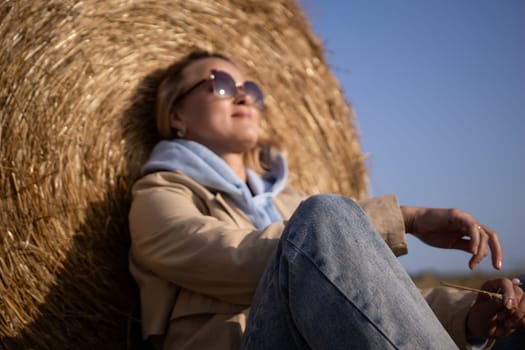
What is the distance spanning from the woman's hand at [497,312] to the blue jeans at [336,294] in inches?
11.3

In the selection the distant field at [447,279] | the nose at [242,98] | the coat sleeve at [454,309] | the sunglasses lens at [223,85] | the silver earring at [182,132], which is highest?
the sunglasses lens at [223,85]

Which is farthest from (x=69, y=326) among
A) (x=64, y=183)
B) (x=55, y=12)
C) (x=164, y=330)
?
(x=55, y=12)

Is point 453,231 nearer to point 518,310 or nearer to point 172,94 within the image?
point 518,310

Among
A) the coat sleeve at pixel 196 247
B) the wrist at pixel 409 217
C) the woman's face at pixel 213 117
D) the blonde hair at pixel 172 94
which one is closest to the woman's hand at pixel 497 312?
the wrist at pixel 409 217

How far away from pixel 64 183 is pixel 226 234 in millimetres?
557

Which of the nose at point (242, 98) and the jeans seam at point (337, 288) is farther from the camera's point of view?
the nose at point (242, 98)

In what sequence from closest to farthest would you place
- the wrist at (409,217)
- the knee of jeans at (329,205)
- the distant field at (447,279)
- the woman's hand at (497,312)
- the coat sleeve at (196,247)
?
the knee of jeans at (329,205), the woman's hand at (497,312), the coat sleeve at (196,247), the wrist at (409,217), the distant field at (447,279)

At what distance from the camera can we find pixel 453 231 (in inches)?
62.2

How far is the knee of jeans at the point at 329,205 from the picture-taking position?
1.30 m

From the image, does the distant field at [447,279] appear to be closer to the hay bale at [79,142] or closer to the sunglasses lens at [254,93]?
the sunglasses lens at [254,93]

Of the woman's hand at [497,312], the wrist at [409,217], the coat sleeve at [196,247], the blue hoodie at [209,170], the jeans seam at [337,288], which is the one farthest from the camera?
the blue hoodie at [209,170]

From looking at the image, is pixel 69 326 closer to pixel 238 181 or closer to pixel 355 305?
pixel 238 181

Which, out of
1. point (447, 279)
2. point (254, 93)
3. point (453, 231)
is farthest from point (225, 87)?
point (447, 279)

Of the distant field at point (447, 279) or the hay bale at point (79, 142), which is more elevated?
the hay bale at point (79, 142)
